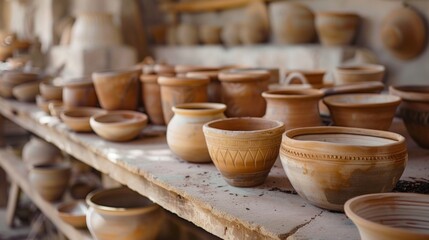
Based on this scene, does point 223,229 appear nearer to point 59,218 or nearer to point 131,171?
point 131,171

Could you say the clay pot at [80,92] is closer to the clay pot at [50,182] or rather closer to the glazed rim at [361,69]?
the clay pot at [50,182]

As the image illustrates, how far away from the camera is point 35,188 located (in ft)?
10.6

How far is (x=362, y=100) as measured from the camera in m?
1.76

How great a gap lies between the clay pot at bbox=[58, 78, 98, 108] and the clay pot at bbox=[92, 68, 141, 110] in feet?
0.64

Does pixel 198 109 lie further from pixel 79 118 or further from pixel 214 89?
pixel 79 118

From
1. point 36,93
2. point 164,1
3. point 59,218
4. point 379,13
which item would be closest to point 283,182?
point 59,218

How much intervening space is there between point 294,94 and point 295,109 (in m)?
0.16

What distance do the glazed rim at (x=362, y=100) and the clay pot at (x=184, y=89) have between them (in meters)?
0.53

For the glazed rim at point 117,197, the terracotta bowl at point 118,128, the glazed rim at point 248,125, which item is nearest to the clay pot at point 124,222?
the glazed rim at point 117,197

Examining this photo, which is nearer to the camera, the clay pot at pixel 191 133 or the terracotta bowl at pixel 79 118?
the clay pot at pixel 191 133

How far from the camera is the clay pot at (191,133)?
162cm

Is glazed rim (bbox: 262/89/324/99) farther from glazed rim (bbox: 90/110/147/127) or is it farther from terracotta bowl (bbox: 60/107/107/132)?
terracotta bowl (bbox: 60/107/107/132)

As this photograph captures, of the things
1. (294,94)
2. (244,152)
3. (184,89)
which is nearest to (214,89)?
(184,89)

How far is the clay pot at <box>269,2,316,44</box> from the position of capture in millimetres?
4352
